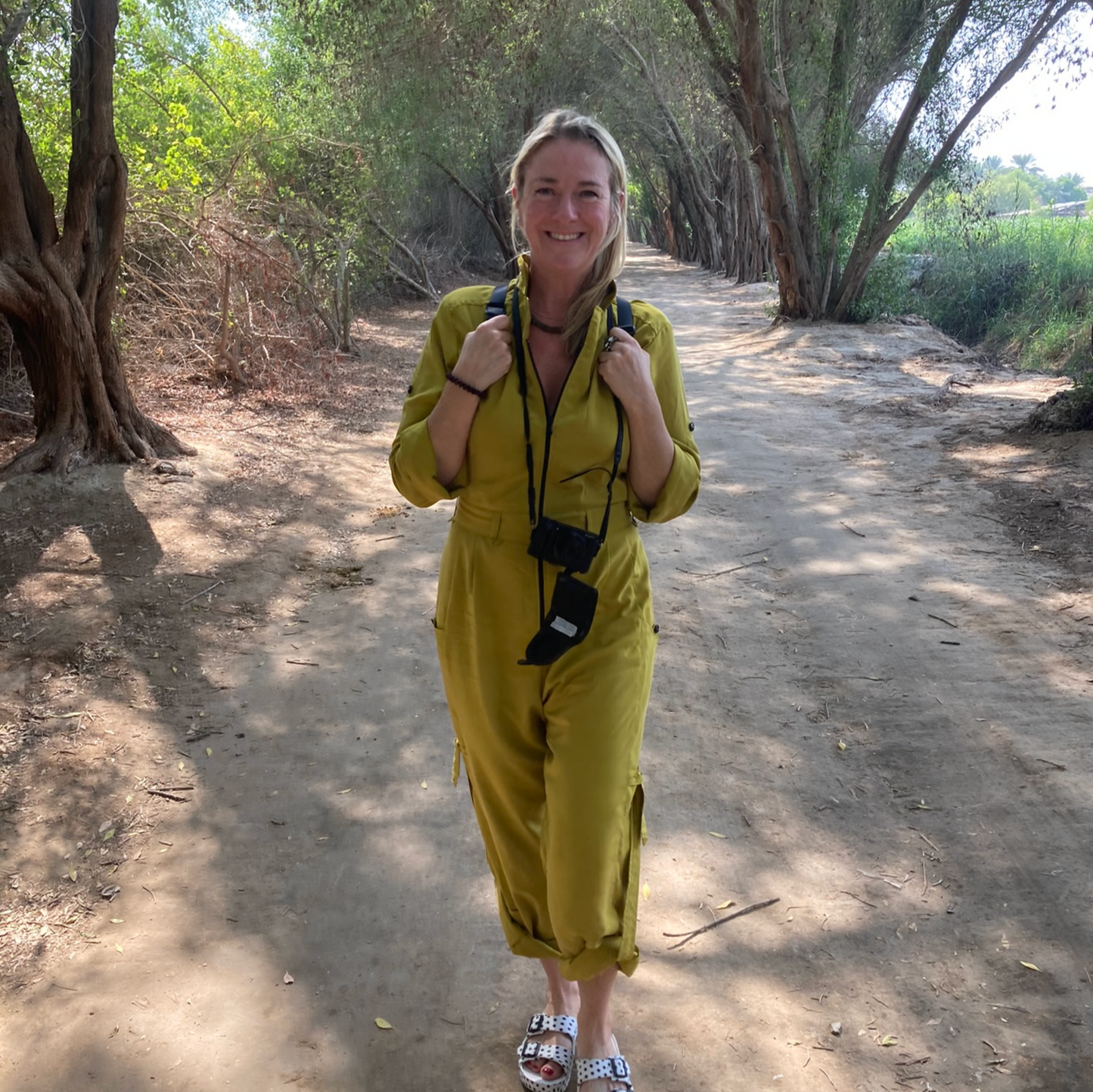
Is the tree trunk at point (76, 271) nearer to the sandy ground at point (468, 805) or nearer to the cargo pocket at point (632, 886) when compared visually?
the sandy ground at point (468, 805)

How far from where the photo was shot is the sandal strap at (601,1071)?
82.5 inches

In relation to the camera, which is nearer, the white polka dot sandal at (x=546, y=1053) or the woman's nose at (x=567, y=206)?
the woman's nose at (x=567, y=206)

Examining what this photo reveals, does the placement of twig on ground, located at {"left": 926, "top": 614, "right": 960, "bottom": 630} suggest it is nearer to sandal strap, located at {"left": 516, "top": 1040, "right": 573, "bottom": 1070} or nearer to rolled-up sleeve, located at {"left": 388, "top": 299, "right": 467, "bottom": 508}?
sandal strap, located at {"left": 516, "top": 1040, "right": 573, "bottom": 1070}

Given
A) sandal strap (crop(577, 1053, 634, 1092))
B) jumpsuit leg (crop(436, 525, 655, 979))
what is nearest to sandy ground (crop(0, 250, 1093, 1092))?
sandal strap (crop(577, 1053, 634, 1092))

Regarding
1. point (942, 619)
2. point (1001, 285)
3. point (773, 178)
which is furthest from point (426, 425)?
point (1001, 285)

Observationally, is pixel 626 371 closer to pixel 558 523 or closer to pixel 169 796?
pixel 558 523

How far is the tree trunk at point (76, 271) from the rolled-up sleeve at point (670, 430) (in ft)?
16.4

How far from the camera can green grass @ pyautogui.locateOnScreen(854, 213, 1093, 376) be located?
598 inches

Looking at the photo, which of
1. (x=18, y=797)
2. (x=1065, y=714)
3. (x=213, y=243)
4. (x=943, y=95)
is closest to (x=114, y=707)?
(x=18, y=797)

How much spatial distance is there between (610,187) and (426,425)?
618mm

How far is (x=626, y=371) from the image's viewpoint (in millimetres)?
1904

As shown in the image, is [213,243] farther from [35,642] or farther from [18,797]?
[18,797]

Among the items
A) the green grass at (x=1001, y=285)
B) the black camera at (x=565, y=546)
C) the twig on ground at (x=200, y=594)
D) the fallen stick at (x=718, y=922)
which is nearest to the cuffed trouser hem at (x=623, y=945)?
the black camera at (x=565, y=546)

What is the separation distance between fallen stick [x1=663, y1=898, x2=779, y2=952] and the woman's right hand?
168 centimetres
